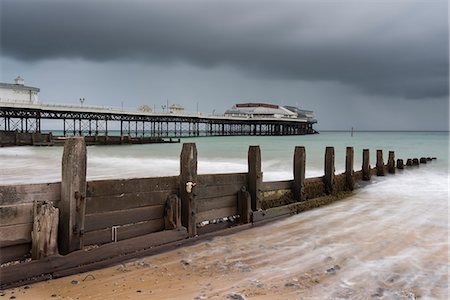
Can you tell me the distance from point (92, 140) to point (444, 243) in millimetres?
45364

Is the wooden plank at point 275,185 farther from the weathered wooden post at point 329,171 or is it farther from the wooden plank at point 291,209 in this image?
the weathered wooden post at point 329,171

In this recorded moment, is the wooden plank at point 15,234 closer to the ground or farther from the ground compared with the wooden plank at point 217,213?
farther from the ground

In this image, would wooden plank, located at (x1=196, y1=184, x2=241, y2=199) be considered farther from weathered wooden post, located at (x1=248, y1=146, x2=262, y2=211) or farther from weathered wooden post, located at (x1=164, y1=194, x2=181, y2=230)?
weathered wooden post, located at (x1=164, y1=194, x2=181, y2=230)

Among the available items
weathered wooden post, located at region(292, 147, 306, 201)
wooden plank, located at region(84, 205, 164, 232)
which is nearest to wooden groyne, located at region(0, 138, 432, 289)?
wooden plank, located at region(84, 205, 164, 232)

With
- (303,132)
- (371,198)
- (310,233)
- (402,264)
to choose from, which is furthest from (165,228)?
(303,132)

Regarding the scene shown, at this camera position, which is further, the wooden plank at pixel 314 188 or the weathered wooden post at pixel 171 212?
the wooden plank at pixel 314 188

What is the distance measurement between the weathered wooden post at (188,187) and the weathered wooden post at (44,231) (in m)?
2.07

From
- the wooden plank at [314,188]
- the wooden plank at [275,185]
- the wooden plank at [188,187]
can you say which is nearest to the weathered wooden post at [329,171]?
the wooden plank at [314,188]

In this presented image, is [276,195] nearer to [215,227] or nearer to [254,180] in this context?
[254,180]

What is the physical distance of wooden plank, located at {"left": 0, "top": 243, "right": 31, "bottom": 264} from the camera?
4.22 meters

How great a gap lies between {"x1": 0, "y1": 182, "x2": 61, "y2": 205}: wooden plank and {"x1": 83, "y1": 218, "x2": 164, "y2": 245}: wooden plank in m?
0.70

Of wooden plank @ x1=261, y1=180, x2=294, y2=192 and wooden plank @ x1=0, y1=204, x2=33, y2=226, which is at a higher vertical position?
wooden plank @ x1=0, y1=204, x2=33, y2=226

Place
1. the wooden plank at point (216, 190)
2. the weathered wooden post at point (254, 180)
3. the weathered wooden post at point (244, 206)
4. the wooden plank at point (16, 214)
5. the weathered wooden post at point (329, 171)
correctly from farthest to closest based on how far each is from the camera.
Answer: the weathered wooden post at point (329, 171) → the weathered wooden post at point (254, 180) → the weathered wooden post at point (244, 206) → the wooden plank at point (216, 190) → the wooden plank at point (16, 214)

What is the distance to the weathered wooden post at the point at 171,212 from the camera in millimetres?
5855
